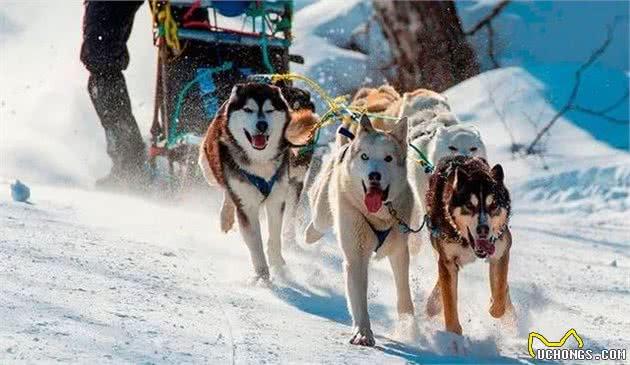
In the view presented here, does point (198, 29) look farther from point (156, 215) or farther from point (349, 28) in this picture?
point (349, 28)

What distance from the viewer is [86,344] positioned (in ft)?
11.1

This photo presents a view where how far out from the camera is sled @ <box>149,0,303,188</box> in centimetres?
725

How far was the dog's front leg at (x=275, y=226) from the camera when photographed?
17.6 ft

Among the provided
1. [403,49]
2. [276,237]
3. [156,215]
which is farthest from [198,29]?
[403,49]

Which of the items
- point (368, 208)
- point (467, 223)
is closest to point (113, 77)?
point (368, 208)

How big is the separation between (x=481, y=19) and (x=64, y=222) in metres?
8.33

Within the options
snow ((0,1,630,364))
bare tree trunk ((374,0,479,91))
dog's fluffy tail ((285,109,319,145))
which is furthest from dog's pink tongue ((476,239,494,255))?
bare tree trunk ((374,0,479,91))

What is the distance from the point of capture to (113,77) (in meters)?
8.19

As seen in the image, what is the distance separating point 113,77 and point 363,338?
458 centimetres

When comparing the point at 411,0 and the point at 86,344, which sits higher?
the point at 86,344

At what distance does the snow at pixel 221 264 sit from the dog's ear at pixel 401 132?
23.3 inches

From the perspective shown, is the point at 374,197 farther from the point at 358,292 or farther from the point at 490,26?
the point at 490,26

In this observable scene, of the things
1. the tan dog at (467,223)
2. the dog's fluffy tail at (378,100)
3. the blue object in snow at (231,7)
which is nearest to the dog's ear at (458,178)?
the tan dog at (467,223)

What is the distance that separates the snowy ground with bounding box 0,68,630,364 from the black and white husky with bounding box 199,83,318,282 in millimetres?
170
